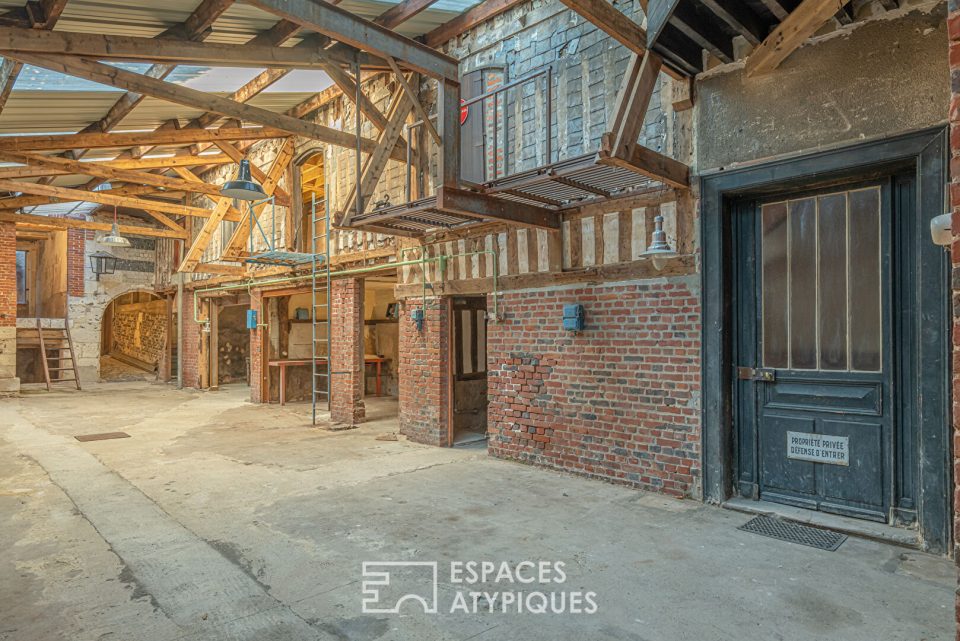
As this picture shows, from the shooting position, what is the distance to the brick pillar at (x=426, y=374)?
23.8 ft

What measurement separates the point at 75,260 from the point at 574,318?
51.6 feet

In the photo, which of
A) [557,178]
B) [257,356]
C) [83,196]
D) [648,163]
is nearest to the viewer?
[648,163]

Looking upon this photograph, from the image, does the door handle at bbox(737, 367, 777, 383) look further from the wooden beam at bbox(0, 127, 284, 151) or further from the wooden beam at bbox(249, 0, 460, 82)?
the wooden beam at bbox(0, 127, 284, 151)

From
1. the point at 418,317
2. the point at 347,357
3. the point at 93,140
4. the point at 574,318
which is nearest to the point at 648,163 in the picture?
the point at 574,318

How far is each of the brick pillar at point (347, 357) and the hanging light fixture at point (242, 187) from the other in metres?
2.25

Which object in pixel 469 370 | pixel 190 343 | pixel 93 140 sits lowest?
pixel 469 370

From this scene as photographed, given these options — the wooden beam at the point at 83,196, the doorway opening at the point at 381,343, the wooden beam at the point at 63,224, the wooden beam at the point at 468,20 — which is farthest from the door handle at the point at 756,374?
the wooden beam at the point at 63,224

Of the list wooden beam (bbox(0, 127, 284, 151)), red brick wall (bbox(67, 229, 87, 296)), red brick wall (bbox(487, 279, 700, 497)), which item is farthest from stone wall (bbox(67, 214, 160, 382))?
red brick wall (bbox(487, 279, 700, 497))

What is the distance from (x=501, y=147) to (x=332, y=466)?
4.10 meters

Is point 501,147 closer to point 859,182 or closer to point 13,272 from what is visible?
point 859,182

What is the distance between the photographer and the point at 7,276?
42.2ft

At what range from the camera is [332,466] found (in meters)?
6.13

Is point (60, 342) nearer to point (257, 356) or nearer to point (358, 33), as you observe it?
point (257, 356)

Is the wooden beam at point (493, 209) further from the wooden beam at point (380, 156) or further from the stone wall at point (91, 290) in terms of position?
the stone wall at point (91, 290)
